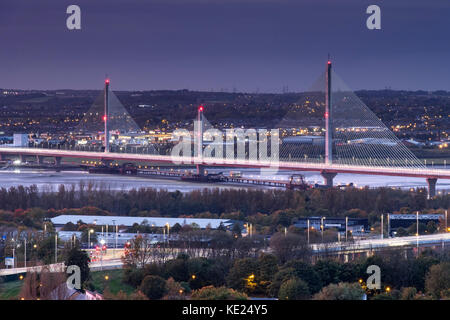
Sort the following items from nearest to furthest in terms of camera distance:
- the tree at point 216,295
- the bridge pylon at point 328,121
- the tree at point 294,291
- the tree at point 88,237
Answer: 1. the tree at point 216,295
2. the tree at point 294,291
3. the tree at point 88,237
4. the bridge pylon at point 328,121

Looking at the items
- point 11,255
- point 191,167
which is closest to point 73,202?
point 11,255

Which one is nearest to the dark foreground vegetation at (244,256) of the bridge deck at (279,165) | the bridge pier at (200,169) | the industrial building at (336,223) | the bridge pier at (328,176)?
the industrial building at (336,223)

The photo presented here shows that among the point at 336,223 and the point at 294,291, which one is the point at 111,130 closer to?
the point at 336,223

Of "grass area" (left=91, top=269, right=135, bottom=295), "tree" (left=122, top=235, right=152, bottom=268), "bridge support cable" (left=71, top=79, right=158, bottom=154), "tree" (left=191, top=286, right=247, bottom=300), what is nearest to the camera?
"tree" (left=191, top=286, right=247, bottom=300)

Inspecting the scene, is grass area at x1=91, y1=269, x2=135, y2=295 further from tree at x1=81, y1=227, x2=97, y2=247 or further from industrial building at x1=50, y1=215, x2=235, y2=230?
industrial building at x1=50, y1=215, x2=235, y2=230

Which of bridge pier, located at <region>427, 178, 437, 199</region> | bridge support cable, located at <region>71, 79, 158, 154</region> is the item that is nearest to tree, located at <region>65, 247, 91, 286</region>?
bridge pier, located at <region>427, 178, 437, 199</region>

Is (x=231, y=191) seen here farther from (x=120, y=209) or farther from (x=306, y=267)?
(x=306, y=267)

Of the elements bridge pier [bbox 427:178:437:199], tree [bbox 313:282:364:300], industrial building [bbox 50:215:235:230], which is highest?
bridge pier [bbox 427:178:437:199]

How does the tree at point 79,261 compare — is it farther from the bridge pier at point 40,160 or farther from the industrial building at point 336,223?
the bridge pier at point 40,160
